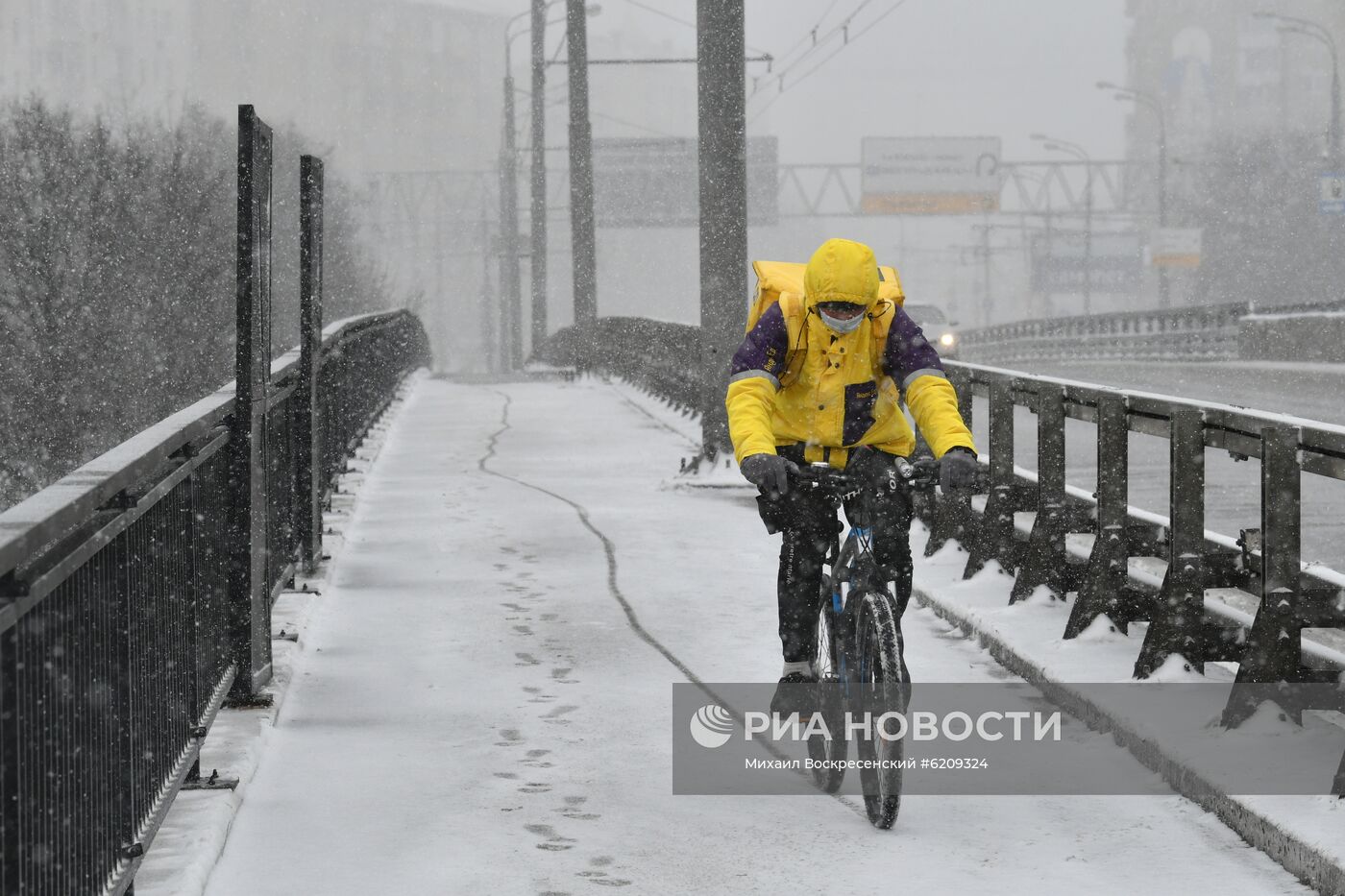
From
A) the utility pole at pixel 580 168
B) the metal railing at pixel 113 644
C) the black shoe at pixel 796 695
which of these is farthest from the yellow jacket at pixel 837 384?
the utility pole at pixel 580 168

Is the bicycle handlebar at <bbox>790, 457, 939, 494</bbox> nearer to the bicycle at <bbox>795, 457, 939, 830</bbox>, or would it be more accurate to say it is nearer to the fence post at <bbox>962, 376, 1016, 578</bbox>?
the bicycle at <bbox>795, 457, 939, 830</bbox>

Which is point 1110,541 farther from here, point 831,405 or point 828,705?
point 831,405

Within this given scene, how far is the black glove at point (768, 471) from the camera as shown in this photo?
5445mm

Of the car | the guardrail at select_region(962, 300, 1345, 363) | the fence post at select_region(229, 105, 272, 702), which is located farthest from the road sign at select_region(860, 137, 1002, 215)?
the fence post at select_region(229, 105, 272, 702)

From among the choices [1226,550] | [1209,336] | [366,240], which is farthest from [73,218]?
[366,240]

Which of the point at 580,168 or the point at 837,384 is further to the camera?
the point at 580,168

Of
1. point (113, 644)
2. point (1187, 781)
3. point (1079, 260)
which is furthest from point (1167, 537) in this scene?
point (1079, 260)

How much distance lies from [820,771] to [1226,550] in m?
1.97

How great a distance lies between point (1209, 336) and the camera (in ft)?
166

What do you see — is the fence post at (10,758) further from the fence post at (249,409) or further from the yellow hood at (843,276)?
the fence post at (249,409)

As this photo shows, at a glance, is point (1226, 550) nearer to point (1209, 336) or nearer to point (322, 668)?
point (322, 668)

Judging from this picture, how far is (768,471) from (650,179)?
78499 millimetres

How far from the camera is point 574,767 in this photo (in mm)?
6422

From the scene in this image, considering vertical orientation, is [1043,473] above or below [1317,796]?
above
